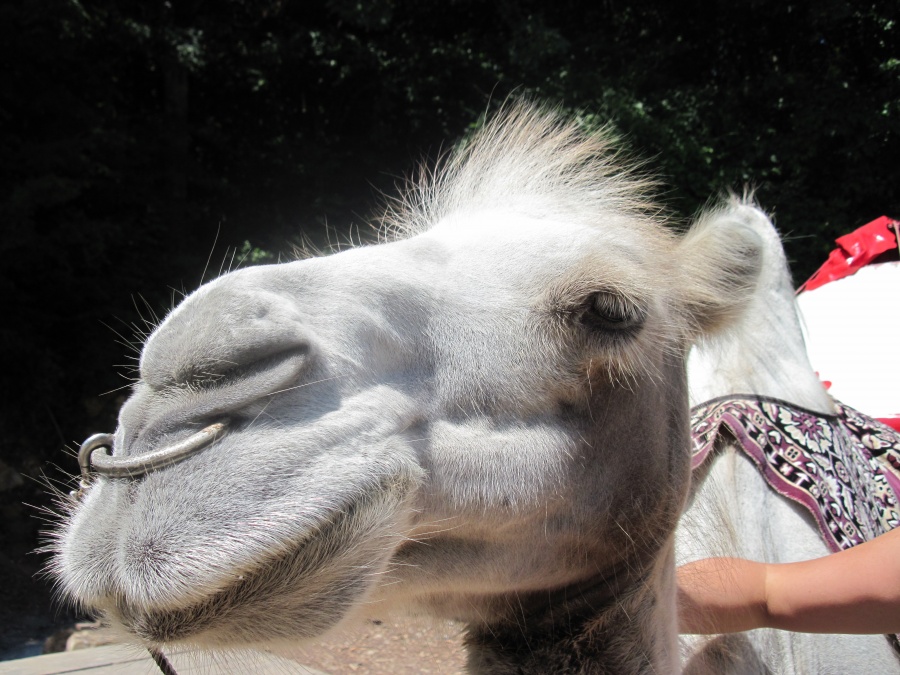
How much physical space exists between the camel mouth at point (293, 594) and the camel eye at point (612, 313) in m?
0.45

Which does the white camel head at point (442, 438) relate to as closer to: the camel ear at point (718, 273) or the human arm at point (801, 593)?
the camel ear at point (718, 273)

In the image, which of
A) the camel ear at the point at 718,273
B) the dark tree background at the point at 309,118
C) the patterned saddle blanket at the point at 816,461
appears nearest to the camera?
the camel ear at the point at 718,273

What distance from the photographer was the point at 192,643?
894 mm

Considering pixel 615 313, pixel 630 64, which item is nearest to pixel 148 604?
pixel 615 313

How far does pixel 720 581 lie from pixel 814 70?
827 cm

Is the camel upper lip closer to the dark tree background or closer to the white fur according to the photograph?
the white fur

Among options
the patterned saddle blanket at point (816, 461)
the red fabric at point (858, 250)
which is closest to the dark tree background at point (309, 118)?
the red fabric at point (858, 250)

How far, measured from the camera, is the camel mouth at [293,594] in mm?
864

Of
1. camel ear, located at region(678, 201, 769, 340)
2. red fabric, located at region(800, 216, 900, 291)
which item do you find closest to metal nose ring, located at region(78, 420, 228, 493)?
camel ear, located at region(678, 201, 769, 340)

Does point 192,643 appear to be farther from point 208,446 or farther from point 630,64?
point 630,64

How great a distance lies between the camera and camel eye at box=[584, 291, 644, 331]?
1152 mm

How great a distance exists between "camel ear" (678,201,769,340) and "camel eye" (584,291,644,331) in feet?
1.10

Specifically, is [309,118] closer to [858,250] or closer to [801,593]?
[858,250]

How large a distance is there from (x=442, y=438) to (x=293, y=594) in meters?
0.31
